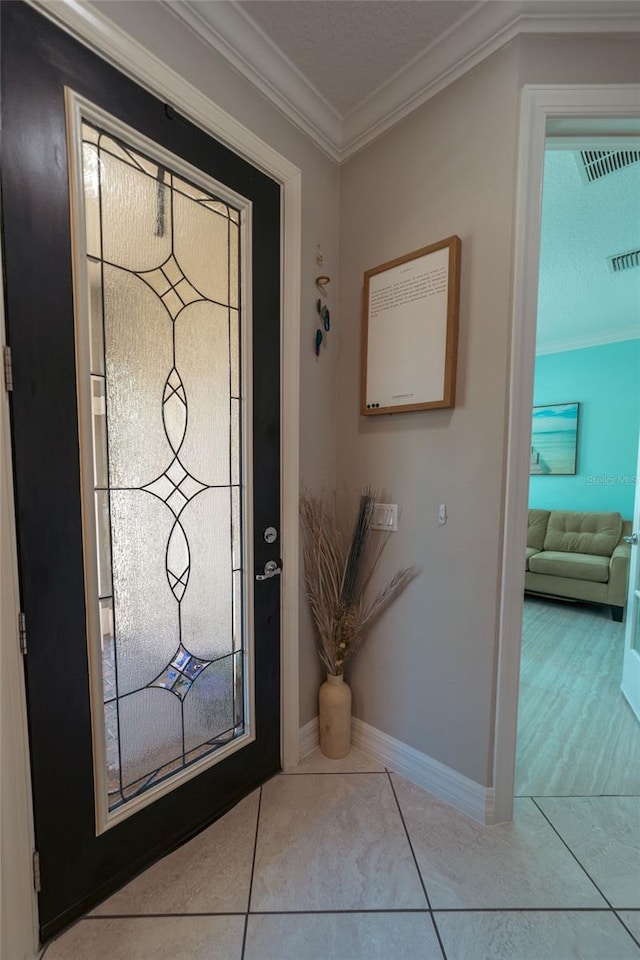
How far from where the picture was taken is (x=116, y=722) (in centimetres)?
115

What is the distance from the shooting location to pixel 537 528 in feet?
13.7

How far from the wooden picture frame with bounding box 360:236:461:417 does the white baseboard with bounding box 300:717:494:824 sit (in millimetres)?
1399

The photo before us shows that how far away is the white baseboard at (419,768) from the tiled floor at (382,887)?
0.14 feet

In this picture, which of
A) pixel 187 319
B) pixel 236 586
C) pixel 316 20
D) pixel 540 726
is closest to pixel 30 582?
pixel 236 586

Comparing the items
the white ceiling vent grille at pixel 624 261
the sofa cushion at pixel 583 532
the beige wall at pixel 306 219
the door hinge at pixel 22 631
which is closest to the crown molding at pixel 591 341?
the white ceiling vent grille at pixel 624 261

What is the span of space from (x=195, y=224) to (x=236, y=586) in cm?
125

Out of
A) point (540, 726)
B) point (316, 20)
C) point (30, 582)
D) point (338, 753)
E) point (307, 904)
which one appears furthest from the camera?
point (540, 726)

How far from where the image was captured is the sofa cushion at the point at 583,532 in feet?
12.2

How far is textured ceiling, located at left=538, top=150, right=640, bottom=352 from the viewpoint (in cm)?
198

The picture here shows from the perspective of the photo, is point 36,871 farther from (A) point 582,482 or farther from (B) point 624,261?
(A) point 582,482

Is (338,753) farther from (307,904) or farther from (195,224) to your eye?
(195,224)

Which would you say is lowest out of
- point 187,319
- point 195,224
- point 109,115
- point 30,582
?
point 30,582

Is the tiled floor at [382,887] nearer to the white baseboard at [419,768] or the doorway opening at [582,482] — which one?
the white baseboard at [419,768]

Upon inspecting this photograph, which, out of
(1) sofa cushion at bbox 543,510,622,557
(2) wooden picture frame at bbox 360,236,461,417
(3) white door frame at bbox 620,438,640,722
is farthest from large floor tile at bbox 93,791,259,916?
(1) sofa cushion at bbox 543,510,622,557
